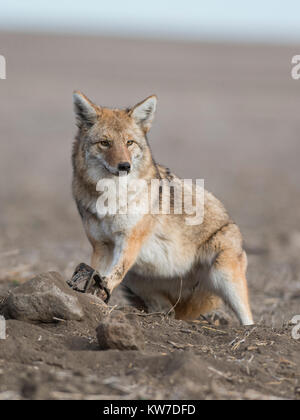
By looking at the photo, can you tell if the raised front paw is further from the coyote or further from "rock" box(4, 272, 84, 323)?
"rock" box(4, 272, 84, 323)

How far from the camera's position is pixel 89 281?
7.17 metres

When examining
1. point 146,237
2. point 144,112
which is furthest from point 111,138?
point 146,237

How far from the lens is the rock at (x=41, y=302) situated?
6.27m

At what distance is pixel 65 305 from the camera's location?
20.8ft

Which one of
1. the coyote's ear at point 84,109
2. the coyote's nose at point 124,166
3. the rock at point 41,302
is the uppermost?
the coyote's ear at point 84,109

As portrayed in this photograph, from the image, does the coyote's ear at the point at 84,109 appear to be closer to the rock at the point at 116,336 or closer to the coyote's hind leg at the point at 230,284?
the coyote's hind leg at the point at 230,284

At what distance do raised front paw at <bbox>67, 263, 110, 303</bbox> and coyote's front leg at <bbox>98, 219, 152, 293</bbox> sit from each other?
0.17m

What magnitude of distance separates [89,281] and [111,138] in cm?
187

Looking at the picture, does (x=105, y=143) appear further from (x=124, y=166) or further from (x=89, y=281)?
(x=89, y=281)

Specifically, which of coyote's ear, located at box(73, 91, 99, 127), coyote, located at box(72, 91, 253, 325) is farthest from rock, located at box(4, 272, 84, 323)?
coyote's ear, located at box(73, 91, 99, 127)

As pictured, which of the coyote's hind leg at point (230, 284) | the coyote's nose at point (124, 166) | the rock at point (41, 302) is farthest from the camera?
the coyote's hind leg at point (230, 284)

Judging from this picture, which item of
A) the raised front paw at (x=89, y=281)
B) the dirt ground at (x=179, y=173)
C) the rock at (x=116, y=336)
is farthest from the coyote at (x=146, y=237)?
the rock at (x=116, y=336)
